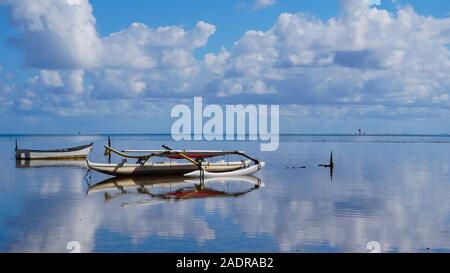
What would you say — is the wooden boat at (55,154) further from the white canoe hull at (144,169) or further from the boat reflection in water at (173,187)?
the white canoe hull at (144,169)

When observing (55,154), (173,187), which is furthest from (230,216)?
(55,154)

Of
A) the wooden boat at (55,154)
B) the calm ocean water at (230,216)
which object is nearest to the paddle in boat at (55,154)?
the wooden boat at (55,154)

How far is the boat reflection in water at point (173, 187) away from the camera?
1321 inches

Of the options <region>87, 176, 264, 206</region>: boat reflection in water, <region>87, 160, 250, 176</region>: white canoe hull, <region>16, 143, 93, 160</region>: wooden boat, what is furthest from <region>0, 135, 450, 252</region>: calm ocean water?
<region>16, 143, 93, 160</region>: wooden boat

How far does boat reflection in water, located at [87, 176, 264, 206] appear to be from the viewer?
33562 millimetres

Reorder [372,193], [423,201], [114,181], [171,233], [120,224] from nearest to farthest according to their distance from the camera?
1. [171,233]
2. [120,224]
3. [423,201]
4. [372,193]
5. [114,181]

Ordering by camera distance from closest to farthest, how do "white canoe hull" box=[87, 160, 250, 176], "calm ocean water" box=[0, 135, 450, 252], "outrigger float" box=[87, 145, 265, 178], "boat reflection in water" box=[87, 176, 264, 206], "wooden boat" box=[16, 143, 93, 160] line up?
"calm ocean water" box=[0, 135, 450, 252] < "boat reflection in water" box=[87, 176, 264, 206] < "white canoe hull" box=[87, 160, 250, 176] < "outrigger float" box=[87, 145, 265, 178] < "wooden boat" box=[16, 143, 93, 160]

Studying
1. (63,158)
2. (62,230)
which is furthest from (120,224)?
(63,158)

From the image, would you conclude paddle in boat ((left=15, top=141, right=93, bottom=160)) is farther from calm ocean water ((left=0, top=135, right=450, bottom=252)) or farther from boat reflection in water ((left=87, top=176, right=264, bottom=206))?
boat reflection in water ((left=87, top=176, right=264, bottom=206))

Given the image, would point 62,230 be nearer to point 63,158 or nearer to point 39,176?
point 39,176

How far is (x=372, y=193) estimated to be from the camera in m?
35.3

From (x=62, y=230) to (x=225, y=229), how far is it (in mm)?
6455

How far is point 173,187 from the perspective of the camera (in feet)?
126
